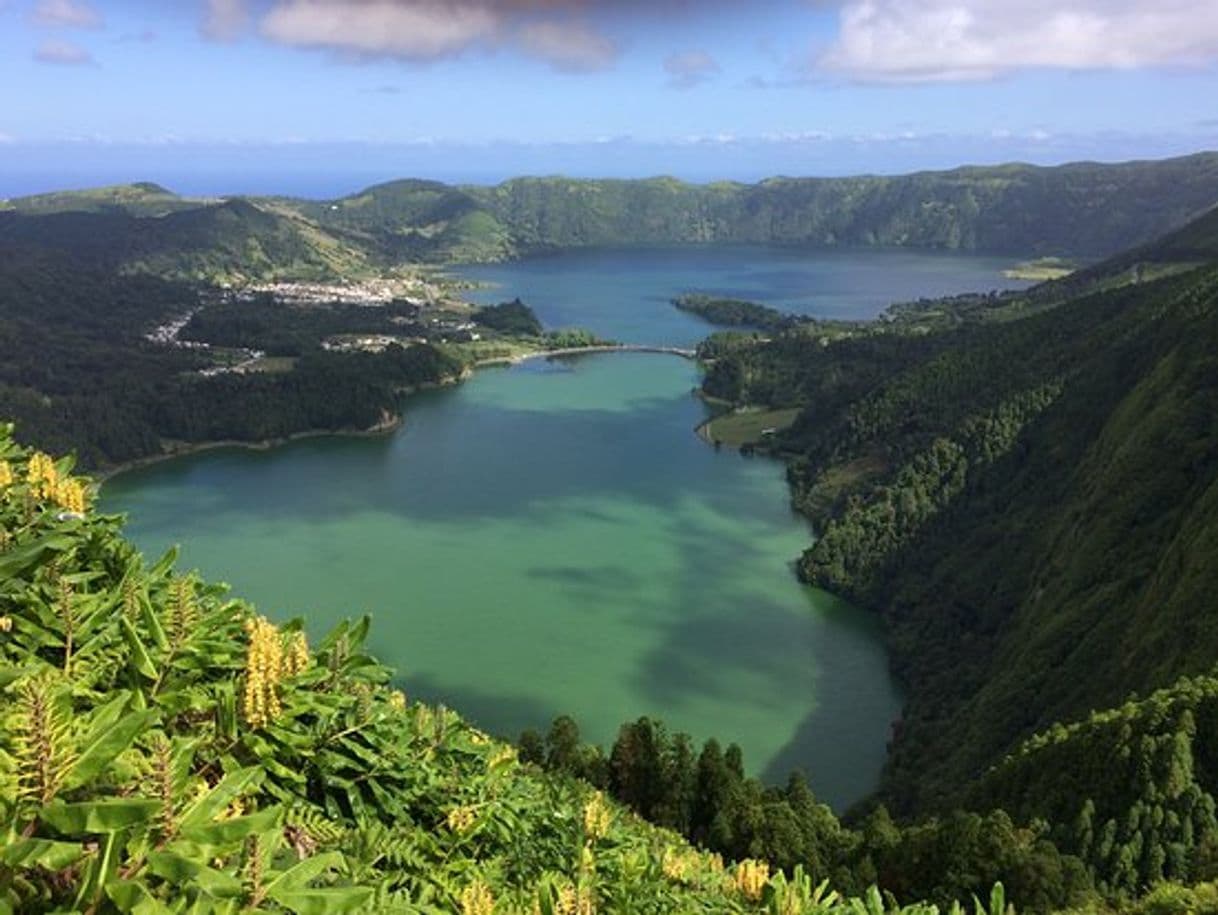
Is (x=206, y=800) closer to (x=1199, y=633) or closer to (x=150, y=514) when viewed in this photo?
(x=1199, y=633)

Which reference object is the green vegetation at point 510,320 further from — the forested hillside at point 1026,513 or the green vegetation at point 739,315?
the forested hillside at point 1026,513

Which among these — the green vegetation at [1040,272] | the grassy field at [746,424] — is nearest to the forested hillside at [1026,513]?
the grassy field at [746,424]

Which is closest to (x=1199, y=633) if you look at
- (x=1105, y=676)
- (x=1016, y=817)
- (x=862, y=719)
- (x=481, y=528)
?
(x=1105, y=676)

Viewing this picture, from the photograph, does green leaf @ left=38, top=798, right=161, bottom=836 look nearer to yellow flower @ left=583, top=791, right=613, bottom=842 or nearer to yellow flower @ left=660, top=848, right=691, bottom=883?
yellow flower @ left=583, top=791, right=613, bottom=842

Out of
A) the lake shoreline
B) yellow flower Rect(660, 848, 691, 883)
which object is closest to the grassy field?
the lake shoreline

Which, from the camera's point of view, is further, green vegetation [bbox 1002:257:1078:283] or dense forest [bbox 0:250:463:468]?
green vegetation [bbox 1002:257:1078:283]

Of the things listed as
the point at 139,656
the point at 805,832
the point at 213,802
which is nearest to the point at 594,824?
the point at 139,656
